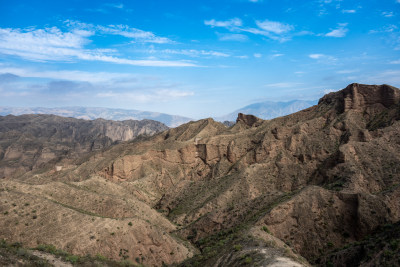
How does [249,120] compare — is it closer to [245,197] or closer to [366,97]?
[366,97]

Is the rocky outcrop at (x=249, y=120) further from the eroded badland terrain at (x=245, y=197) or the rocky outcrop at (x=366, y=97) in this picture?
the rocky outcrop at (x=366, y=97)

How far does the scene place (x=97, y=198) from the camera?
4525 centimetres

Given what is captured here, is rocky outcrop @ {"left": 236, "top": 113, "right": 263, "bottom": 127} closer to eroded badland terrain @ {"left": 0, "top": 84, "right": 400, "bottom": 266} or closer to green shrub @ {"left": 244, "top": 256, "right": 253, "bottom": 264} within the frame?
eroded badland terrain @ {"left": 0, "top": 84, "right": 400, "bottom": 266}

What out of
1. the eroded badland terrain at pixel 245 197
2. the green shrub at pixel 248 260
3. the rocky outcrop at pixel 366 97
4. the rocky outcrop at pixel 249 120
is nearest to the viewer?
the green shrub at pixel 248 260

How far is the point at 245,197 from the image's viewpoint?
56406 millimetres

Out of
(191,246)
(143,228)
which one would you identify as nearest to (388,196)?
(191,246)

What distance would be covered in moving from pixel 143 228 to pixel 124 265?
23.0 ft

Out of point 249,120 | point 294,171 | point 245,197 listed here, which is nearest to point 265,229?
point 245,197

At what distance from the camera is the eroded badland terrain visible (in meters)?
30.5

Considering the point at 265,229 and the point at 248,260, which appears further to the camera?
the point at 265,229

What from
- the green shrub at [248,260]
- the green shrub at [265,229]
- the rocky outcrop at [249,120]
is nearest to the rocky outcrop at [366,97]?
Result: the rocky outcrop at [249,120]

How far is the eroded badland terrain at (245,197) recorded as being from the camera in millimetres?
30547

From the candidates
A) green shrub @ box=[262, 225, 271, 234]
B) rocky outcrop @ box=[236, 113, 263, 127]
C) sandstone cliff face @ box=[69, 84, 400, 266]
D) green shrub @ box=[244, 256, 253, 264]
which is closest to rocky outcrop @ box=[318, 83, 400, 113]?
sandstone cliff face @ box=[69, 84, 400, 266]

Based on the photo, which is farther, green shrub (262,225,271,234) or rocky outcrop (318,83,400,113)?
rocky outcrop (318,83,400,113)
